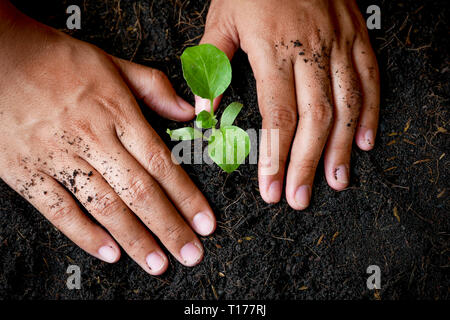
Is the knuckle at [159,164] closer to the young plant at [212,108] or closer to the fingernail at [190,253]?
the young plant at [212,108]

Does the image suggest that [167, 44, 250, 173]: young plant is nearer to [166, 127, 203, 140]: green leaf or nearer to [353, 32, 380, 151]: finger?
[166, 127, 203, 140]: green leaf

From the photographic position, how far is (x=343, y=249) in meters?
1.24

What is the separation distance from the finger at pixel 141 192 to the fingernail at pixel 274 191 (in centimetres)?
31

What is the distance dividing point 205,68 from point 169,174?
0.36 meters

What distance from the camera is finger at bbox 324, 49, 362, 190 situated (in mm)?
1223

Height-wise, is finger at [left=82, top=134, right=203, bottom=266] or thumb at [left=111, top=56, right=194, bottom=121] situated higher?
thumb at [left=111, top=56, right=194, bottom=121]

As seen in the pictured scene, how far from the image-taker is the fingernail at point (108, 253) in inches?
48.2

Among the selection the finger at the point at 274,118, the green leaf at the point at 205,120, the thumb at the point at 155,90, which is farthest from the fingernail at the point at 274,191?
the thumb at the point at 155,90

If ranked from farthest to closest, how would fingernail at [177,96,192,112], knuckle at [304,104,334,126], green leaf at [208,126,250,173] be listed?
fingernail at [177,96,192,112], knuckle at [304,104,334,126], green leaf at [208,126,250,173]

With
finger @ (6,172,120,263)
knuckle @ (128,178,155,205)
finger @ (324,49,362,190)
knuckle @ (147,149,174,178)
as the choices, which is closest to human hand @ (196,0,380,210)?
finger @ (324,49,362,190)

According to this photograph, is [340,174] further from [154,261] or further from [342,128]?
[154,261]

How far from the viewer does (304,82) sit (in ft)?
3.98

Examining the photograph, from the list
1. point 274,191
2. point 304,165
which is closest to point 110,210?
point 274,191
